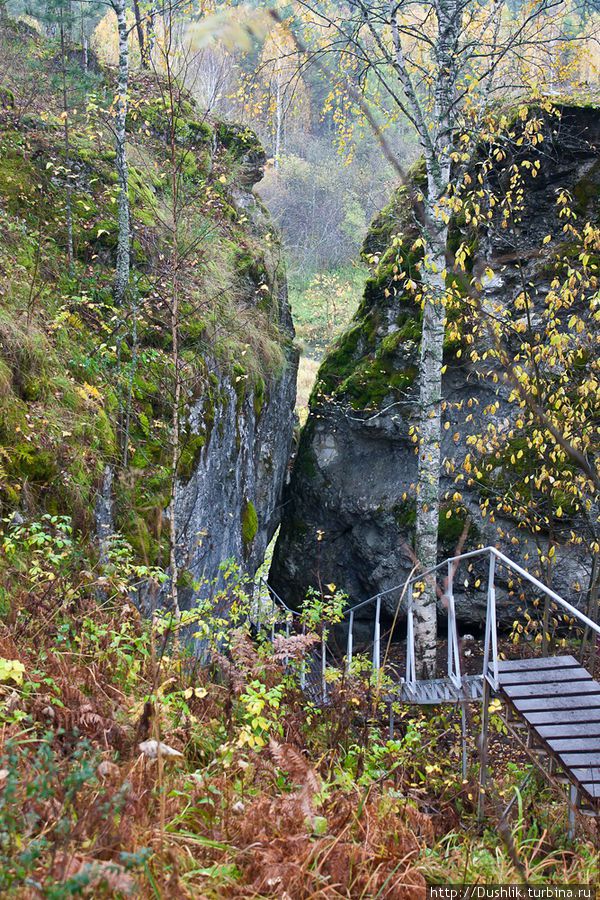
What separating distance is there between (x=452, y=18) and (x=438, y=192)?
1.54 metres

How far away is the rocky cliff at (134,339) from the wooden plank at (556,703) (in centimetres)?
261

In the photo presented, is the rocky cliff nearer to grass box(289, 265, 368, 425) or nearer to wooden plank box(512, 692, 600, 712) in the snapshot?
wooden plank box(512, 692, 600, 712)

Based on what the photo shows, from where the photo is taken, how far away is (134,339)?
6148 mm

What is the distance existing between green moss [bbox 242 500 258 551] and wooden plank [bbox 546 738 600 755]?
579 cm

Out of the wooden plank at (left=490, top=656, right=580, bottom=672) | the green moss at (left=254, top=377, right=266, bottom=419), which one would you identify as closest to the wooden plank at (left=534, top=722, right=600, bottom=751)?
the wooden plank at (left=490, top=656, right=580, bottom=672)

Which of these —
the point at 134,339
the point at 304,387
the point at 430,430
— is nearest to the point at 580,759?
the point at 430,430

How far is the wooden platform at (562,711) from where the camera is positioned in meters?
3.45

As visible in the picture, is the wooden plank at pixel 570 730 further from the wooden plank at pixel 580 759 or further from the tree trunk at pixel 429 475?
the tree trunk at pixel 429 475

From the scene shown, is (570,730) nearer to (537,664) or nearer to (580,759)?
(580,759)

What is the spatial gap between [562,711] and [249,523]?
585cm

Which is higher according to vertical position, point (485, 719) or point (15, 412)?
point (15, 412)

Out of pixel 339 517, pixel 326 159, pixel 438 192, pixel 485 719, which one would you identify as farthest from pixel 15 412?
pixel 326 159

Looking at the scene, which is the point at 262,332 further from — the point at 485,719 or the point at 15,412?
the point at 485,719

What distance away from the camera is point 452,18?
583 centimetres
